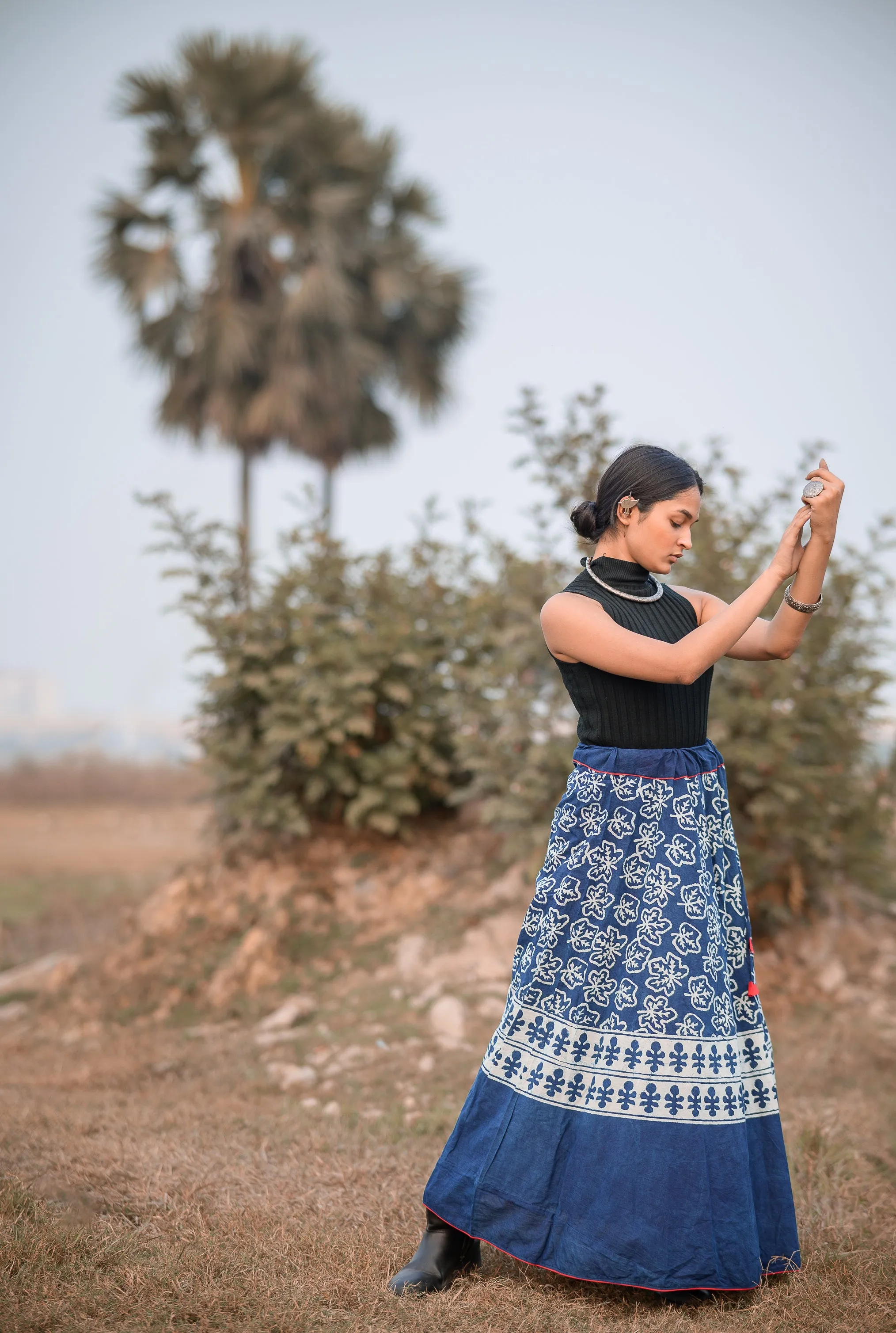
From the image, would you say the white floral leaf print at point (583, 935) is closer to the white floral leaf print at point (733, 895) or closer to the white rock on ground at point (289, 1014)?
the white floral leaf print at point (733, 895)

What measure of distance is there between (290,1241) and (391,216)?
47.7ft

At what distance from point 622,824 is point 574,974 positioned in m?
0.37

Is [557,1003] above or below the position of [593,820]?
below

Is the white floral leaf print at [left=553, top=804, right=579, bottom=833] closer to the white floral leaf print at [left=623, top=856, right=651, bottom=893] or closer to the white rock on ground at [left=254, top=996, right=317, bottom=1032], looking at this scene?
the white floral leaf print at [left=623, top=856, right=651, bottom=893]

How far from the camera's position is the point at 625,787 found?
259 cm

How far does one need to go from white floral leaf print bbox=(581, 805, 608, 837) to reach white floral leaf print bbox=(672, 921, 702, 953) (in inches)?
11.2

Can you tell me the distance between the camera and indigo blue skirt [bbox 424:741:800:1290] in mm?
2395

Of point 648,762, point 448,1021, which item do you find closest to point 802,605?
point 648,762

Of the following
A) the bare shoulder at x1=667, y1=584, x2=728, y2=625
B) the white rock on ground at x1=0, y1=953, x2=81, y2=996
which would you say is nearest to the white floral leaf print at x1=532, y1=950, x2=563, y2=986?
the bare shoulder at x1=667, y1=584, x2=728, y2=625

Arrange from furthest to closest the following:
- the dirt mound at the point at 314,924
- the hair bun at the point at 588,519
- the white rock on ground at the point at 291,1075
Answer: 1. the dirt mound at the point at 314,924
2. the white rock on ground at the point at 291,1075
3. the hair bun at the point at 588,519

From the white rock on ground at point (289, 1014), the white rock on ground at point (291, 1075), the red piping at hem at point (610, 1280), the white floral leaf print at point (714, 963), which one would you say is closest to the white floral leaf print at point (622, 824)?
the white floral leaf print at point (714, 963)

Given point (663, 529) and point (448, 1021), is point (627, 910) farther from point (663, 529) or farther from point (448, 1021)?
point (448, 1021)

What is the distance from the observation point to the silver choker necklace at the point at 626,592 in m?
2.66

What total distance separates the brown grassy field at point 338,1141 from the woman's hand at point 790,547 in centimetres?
165
